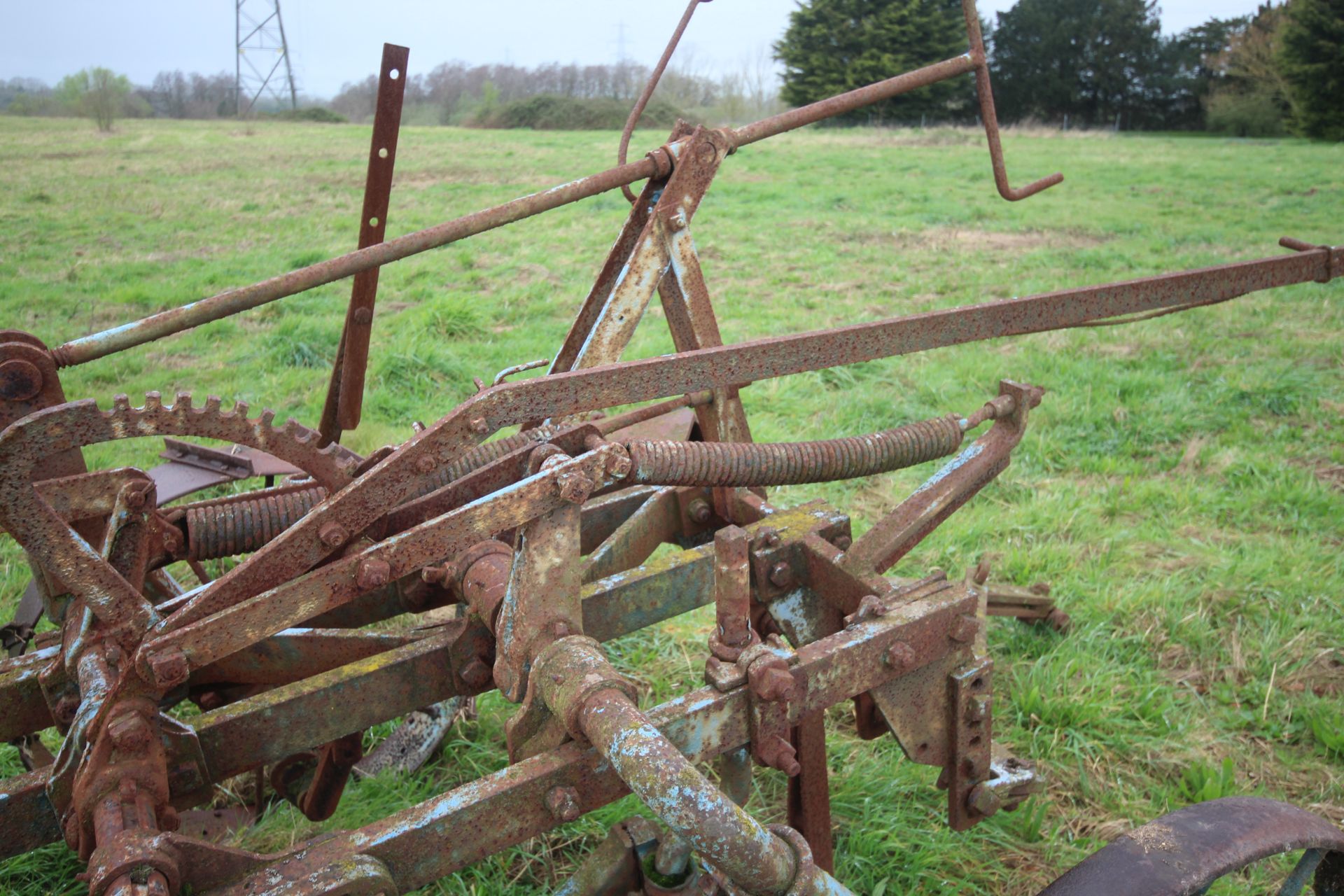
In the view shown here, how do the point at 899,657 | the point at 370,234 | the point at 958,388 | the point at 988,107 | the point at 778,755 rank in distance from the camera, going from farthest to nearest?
the point at 958,388
the point at 988,107
the point at 370,234
the point at 899,657
the point at 778,755

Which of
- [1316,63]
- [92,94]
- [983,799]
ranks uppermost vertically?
[1316,63]

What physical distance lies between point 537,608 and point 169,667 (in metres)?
0.70

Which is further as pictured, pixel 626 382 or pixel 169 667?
pixel 626 382

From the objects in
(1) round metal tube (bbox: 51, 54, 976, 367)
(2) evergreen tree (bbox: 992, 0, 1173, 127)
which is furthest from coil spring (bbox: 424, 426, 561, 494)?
(2) evergreen tree (bbox: 992, 0, 1173, 127)

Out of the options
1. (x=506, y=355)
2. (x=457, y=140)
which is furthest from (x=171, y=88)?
(x=506, y=355)

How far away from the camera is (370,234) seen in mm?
2834

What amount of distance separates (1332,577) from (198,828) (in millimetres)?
4308

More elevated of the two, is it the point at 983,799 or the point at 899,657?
the point at 899,657

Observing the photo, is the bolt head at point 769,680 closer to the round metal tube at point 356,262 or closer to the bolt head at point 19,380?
the round metal tube at point 356,262

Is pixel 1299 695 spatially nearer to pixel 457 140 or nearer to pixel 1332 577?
pixel 1332 577

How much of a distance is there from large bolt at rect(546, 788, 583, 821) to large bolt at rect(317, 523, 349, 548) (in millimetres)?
669

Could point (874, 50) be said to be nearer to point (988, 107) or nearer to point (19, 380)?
point (988, 107)

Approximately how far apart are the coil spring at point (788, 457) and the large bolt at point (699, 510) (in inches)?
20.8

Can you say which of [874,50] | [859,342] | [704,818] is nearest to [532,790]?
[704,818]
